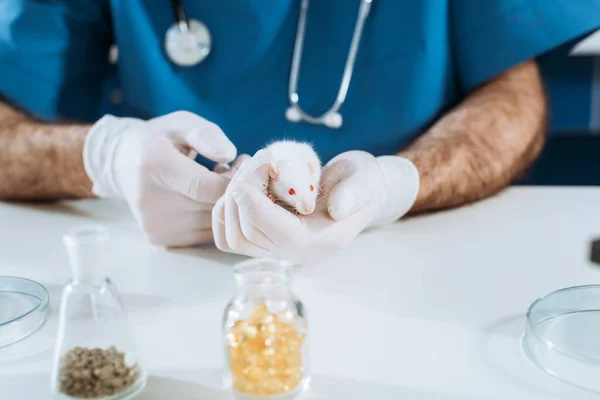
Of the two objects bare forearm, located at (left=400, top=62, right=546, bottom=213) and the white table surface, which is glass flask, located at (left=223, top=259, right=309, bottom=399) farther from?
bare forearm, located at (left=400, top=62, right=546, bottom=213)

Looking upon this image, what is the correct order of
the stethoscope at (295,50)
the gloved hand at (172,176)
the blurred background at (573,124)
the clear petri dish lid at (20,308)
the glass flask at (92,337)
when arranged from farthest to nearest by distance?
the blurred background at (573,124) → the stethoscope at (295,50) → the gloved hand at (172,176) → the clear petri dish lid at (20,308) → the glass flask at (92,337)

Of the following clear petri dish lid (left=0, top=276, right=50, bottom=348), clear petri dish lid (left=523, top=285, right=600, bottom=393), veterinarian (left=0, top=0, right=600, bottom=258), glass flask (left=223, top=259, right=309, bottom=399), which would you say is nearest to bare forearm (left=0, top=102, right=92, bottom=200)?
veterinarian (left=0, top=0, right=600, bottom=258)

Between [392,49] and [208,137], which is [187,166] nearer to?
[208,137]

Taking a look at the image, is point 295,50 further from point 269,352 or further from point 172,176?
point 269,352

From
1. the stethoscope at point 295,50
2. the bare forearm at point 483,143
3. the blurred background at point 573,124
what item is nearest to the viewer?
the bare forearm at point 483,143

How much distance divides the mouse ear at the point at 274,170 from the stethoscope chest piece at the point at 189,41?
19.5 inches

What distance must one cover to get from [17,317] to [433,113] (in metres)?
0.75

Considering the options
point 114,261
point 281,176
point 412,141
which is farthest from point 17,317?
point 412,141

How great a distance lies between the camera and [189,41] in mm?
1013

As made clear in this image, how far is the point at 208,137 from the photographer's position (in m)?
0.72

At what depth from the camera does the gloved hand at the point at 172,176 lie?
705 mm

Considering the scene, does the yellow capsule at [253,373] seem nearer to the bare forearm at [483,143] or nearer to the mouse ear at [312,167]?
the mouse ear at [312,167]

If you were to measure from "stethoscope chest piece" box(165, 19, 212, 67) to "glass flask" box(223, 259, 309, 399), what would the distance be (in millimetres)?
647

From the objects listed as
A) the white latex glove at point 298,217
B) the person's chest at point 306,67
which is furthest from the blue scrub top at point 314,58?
the white latex glove at point 298,217
